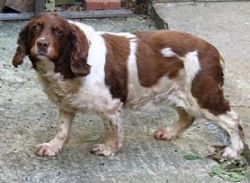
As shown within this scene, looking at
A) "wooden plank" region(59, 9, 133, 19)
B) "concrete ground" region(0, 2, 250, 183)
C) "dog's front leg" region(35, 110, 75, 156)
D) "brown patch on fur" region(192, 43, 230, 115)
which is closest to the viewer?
"concrete ground" region(0, 2, 250, 183)

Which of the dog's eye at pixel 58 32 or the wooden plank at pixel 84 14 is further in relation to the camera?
the wooden plank at pixel 84 14

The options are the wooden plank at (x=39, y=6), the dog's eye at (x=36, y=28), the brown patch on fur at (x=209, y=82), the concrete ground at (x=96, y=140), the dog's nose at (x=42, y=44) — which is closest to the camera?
the dog's nose at (x=42, y=44)

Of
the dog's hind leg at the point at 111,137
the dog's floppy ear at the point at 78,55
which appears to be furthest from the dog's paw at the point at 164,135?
the dog's floppy ear at the point at 78,55

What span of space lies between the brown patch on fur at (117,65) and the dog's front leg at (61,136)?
40 centimetres

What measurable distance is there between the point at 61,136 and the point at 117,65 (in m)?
0.65

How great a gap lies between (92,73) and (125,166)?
0.65 meters

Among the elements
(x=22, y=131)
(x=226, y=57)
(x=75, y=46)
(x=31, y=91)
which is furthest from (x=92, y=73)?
(x=226, y=57)

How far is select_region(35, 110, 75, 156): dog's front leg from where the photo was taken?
478 cm

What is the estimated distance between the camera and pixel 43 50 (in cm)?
425

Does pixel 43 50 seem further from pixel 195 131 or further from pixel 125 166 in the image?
pixel 195 131

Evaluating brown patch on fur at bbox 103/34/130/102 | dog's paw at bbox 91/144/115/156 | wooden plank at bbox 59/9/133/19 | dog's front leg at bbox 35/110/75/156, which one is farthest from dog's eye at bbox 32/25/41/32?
wooden plank at bbox 59/9/133/19

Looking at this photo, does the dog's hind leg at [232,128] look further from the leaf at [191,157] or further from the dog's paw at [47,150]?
the dog's paw at [47,150]

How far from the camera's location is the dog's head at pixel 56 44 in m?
4.27

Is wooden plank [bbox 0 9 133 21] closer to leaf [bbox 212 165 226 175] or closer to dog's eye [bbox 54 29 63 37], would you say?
dog's eye [bbox 54 29 63 37]
